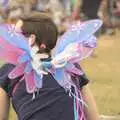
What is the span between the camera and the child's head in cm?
387

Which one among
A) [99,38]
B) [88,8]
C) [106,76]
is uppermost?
[106,76]

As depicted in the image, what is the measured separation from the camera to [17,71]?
3840mm

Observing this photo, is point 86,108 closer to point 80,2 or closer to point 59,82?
point 59,82

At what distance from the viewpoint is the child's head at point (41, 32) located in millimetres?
3867

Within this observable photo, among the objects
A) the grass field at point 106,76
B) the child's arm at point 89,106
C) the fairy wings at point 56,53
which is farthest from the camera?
the grass field at point 106,76

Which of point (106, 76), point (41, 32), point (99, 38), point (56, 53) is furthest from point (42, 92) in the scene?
point (99, 38)

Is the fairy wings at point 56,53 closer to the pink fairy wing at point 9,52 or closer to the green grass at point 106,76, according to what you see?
the pink fairy wing at point 9,52

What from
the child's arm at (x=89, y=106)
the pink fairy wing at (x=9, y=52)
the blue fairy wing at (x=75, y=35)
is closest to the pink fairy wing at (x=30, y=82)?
the pink fairy wing at (x=9, y=52)

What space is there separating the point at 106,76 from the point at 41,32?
7.04 metres

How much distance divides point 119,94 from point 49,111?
519cm

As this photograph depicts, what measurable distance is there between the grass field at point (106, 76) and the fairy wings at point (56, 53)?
10.8ft

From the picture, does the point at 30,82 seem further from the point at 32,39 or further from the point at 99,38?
the point at 99,38

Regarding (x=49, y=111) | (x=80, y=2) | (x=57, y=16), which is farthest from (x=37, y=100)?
(x=57, y=16)

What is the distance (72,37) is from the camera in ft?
13.0
